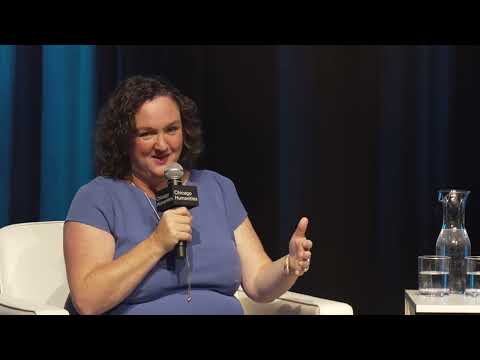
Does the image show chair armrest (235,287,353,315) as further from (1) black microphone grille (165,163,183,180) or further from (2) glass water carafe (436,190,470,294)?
(1) black microphone grille (165,163,183,180)

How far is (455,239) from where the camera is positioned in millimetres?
2295

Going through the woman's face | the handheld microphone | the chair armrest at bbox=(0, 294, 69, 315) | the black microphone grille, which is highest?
the woman's face

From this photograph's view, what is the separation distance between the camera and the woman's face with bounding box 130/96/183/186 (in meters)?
2.16

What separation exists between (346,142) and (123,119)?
3.90 ft

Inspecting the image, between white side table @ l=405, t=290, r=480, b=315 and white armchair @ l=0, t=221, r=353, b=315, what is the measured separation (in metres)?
0.28

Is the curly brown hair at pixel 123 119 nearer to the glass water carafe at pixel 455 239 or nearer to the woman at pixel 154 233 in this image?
the woman at pixel 154 233

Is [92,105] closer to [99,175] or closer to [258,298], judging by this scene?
[99,175]

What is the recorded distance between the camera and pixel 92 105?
292cm

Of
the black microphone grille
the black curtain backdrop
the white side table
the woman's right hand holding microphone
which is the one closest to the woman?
the woman's right hand holding microphone

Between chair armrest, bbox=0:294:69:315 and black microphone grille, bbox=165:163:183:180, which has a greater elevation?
black microphone grille, bbox=165:163:183:180

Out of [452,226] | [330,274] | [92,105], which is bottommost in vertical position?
[330,274]

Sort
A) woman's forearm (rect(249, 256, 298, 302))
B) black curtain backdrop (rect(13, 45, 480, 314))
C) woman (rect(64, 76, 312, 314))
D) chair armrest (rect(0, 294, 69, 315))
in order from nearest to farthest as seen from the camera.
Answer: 1. chair armrest (rect(0, 294, 69, 315))
2. woman (rect(64, 76, 312, 314))
3. woman's forearm (rect(249, 256, 298, 302))
4. black curtain backdrop (rect(13, 45, 480, 314))
